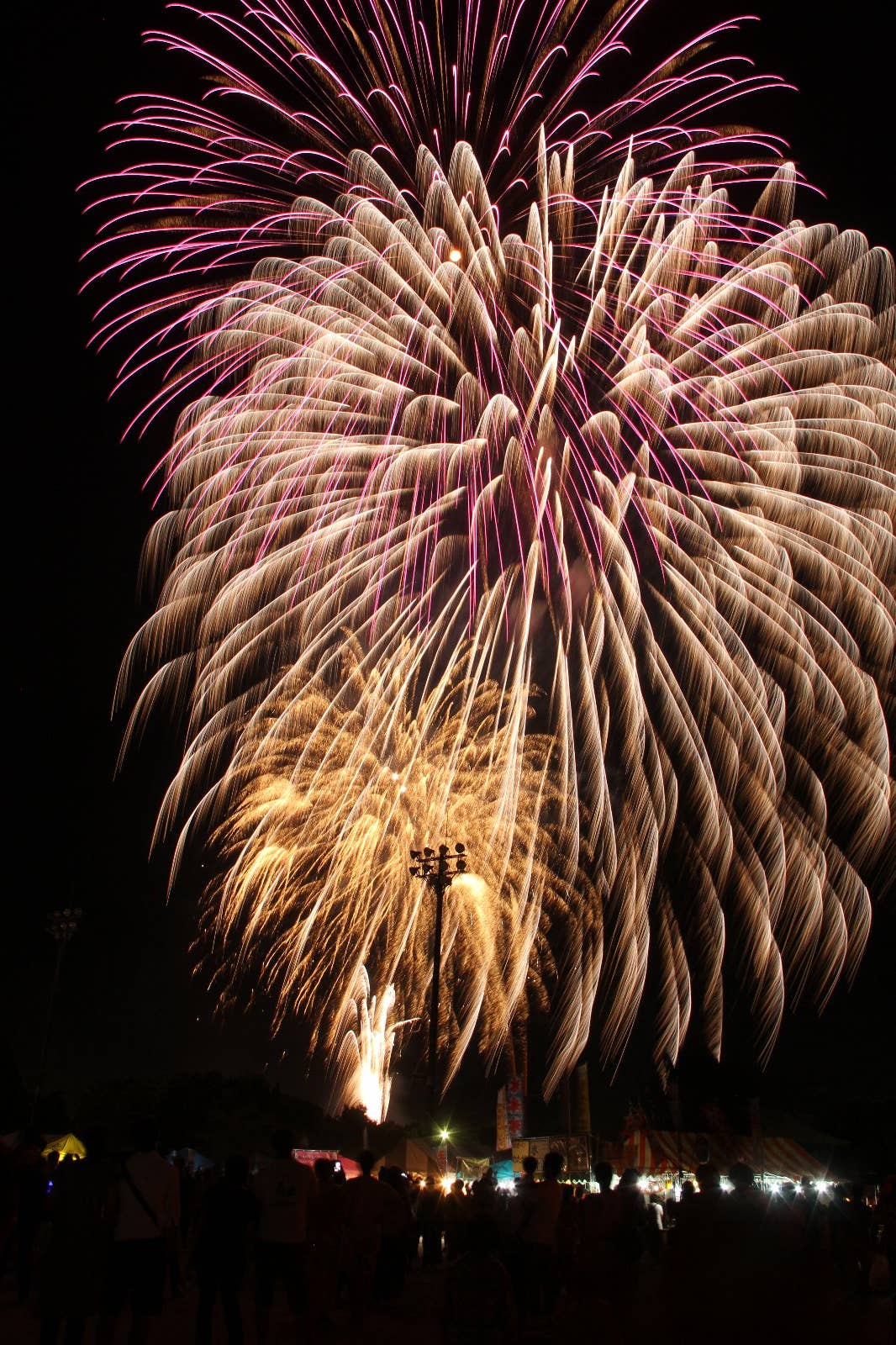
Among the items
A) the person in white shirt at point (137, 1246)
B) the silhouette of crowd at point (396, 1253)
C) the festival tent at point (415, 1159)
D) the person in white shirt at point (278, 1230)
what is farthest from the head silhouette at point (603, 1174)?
the festival tent at point (415, 1159)

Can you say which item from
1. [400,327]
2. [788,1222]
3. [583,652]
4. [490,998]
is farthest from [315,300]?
[788,1222]

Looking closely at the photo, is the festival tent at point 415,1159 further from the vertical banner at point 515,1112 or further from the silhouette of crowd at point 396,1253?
the vertical banner at point 515,1112

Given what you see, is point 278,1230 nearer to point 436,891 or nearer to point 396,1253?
point 396,1253

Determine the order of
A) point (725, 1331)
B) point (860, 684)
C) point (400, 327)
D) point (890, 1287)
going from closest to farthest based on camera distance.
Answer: point (725, 1331)
point (890, 1287)
point (860, 684)
point (400, 327)

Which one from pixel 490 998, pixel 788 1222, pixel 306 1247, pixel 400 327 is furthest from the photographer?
pixel 490 998

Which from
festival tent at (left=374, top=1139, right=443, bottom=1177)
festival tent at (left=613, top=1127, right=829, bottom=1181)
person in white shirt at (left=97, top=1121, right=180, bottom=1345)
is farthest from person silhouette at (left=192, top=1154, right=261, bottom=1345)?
festival tent at (left=613, top=1127, right=829, bottom=1181)

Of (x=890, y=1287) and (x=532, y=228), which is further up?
(x=532, y=228)

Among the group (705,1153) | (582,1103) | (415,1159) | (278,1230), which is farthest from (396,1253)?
(582,1103)

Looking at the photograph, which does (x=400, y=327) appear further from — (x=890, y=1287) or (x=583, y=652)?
(x=890, y=1287)
